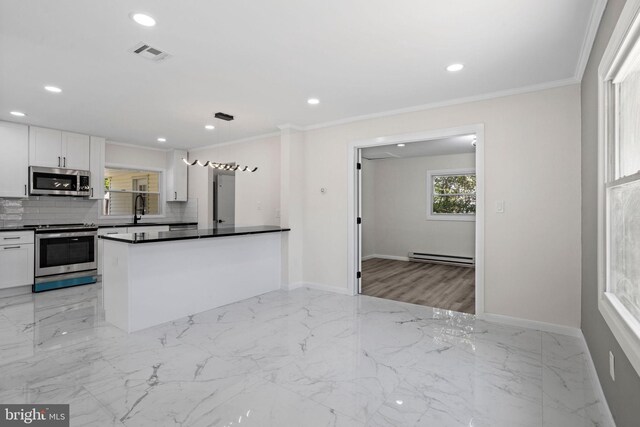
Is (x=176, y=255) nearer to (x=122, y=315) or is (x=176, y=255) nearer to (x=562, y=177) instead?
(x=122, y=315)

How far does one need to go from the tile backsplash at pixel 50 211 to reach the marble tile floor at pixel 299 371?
6.43ft

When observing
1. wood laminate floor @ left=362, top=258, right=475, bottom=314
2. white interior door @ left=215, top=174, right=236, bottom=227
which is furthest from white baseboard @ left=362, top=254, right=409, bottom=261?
white interior door @ left=215, top=174, right=236, bottom=227

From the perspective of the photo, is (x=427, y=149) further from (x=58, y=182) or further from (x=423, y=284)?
(x=58, y=182)

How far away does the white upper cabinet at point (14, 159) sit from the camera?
4.61m

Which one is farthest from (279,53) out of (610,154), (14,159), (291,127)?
(14,159)

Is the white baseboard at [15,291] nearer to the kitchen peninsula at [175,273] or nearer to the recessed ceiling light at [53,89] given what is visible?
the kitchen peninsula at [175,273]

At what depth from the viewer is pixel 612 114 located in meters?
1.95

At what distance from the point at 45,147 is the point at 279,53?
440cm

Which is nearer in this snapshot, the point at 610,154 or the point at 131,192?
the point at 610,154

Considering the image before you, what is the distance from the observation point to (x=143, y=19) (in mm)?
2188

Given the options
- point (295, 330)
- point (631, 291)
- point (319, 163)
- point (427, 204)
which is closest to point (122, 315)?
point (295, 330)

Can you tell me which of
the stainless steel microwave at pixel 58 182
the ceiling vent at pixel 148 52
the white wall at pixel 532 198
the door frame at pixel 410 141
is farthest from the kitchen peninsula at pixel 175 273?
the white wall at pixel 532 198

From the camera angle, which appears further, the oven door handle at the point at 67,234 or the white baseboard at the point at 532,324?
the oven door handle at the point at 67,234

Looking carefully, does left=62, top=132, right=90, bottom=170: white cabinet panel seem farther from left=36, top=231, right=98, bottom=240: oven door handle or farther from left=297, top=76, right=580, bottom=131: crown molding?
left=297, top=76, right=580, bottom=131: crown molding
